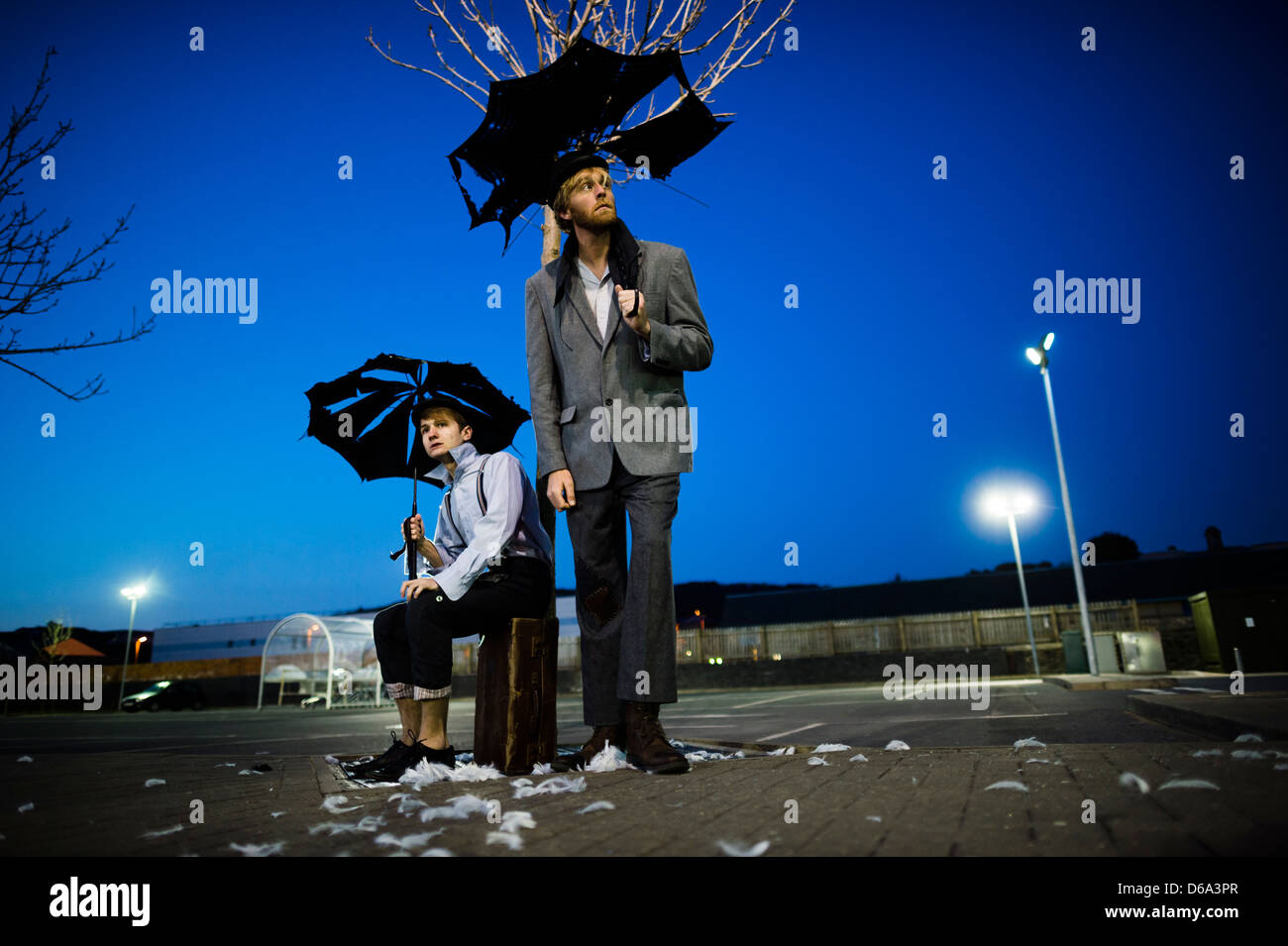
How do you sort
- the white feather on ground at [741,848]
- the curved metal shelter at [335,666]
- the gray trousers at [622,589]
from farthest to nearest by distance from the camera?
the curved metal shelter at [335,666] < the gray trousers at [622,589] < the white feather on ground at [741,848]

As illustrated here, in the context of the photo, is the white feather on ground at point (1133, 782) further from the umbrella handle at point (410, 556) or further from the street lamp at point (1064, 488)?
the street lamp at point (1064, 488)

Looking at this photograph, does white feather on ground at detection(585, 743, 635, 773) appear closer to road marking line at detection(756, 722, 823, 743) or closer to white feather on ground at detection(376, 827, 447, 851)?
white feather on ground at detection(376, 827, 447, 851)

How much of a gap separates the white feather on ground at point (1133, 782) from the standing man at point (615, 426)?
135 centimetres

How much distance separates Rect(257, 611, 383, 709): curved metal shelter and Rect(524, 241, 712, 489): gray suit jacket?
804 inches

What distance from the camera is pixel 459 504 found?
348 cm

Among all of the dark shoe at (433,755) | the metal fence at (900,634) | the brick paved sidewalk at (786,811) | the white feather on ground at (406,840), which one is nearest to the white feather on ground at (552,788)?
the brick paved sidewalk at (786,811)

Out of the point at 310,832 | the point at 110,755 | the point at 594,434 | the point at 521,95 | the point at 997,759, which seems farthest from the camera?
the point at 110,755

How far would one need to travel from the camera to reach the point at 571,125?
4051mm

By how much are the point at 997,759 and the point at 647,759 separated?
1.23 meters

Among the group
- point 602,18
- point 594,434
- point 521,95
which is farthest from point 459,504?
point 602,18

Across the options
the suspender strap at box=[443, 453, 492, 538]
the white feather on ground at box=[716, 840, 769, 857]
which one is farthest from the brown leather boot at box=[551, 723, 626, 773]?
the white feather on ground at box=[716, 840, 769, 857]

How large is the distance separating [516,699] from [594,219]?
2.12m

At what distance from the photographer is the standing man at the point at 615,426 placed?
2.88 meters
